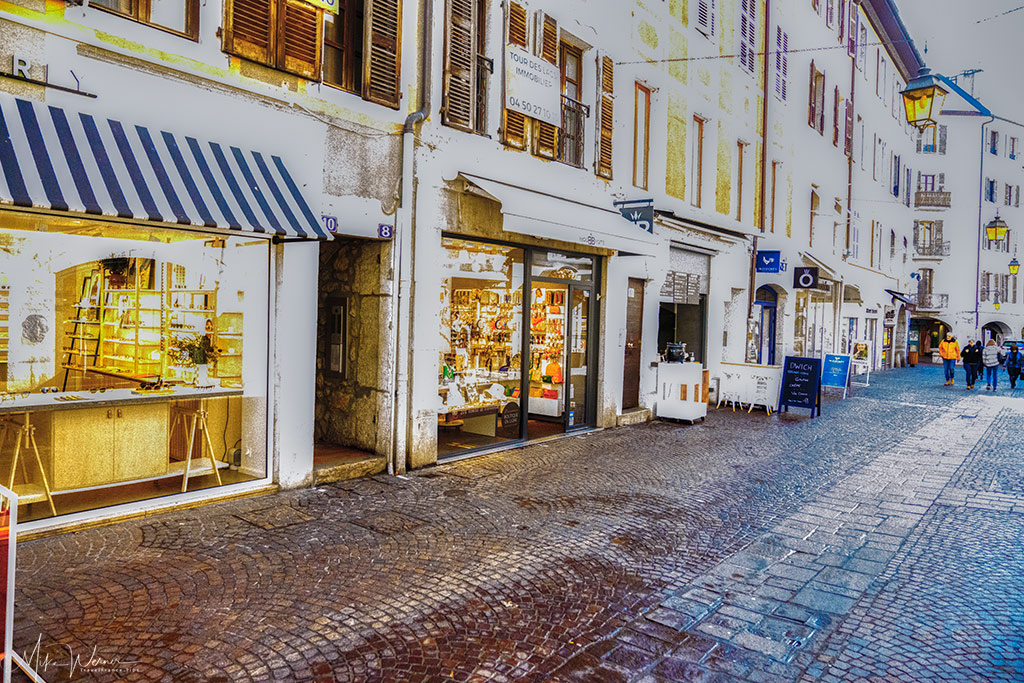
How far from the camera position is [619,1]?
11906 mm

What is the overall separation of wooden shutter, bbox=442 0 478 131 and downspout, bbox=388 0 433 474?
1.28 feet

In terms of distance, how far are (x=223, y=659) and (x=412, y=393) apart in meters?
4.88

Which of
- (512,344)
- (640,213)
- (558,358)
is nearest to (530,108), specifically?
(640,213)

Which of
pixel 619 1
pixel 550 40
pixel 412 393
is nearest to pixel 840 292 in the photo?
pixel 619 1

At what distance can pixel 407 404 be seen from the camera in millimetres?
8648

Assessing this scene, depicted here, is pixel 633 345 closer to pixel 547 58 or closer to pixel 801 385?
pixel 801 385

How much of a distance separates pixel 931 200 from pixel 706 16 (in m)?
31.1

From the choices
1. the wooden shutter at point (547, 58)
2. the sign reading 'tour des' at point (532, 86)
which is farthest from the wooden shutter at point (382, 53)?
the wooden shutter at point (547, 58)

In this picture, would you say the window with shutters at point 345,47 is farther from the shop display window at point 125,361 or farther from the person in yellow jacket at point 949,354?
the person in yellow jacket at point 949,354

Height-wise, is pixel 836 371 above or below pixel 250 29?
below

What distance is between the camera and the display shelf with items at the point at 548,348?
1129cm

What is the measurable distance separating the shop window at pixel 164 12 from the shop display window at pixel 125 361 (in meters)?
1.71

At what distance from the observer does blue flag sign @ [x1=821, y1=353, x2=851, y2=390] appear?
17562 mm

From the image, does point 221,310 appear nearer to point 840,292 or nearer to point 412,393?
point 412,393
